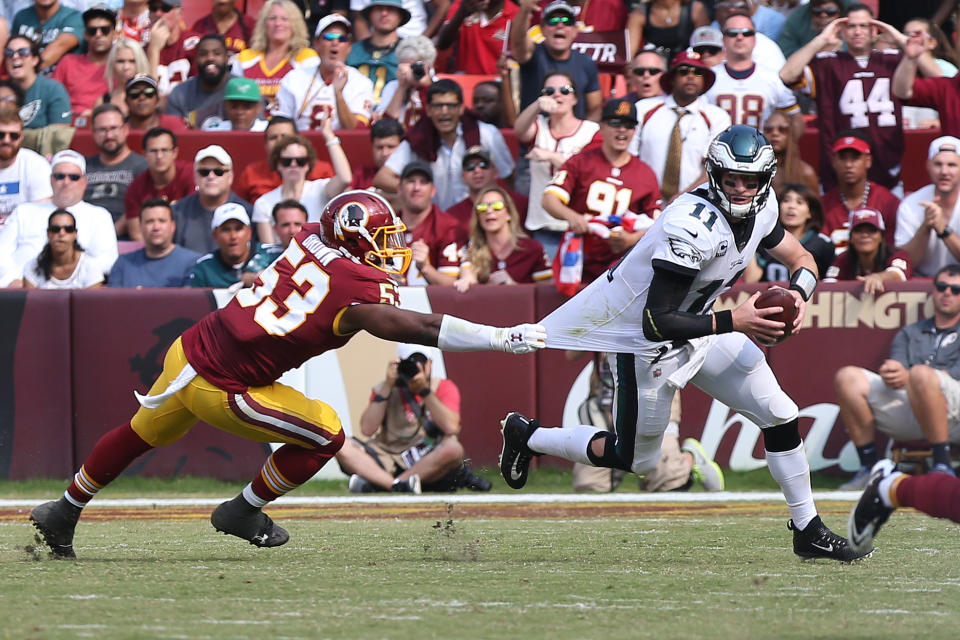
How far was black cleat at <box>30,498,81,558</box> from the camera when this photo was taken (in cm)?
605

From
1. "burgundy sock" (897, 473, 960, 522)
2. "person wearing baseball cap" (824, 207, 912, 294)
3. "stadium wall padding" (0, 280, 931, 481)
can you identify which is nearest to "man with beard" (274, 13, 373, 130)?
"stadium wall padding" (0, 280, 931, 481)

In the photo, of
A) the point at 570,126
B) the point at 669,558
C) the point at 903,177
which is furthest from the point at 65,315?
the point at 903,177

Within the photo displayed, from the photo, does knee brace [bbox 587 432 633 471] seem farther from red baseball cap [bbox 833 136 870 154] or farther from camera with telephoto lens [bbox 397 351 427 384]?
red baseball cap [bbox 833 136 870 154]

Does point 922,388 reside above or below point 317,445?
below

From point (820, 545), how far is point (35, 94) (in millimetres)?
8651

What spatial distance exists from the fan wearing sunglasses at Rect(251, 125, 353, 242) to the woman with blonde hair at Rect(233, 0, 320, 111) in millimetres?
1695

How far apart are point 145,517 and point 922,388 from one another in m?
5.04

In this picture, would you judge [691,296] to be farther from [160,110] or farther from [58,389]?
[160,110]

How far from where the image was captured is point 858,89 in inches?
416

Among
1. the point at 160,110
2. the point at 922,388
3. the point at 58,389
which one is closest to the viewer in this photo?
the point at 922,388

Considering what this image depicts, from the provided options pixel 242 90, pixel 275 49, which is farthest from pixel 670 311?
pixel 275 49

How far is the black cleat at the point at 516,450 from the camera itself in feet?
21.5

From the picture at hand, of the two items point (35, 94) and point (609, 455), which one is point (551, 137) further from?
point (35, 94)

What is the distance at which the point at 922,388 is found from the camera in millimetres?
9328
